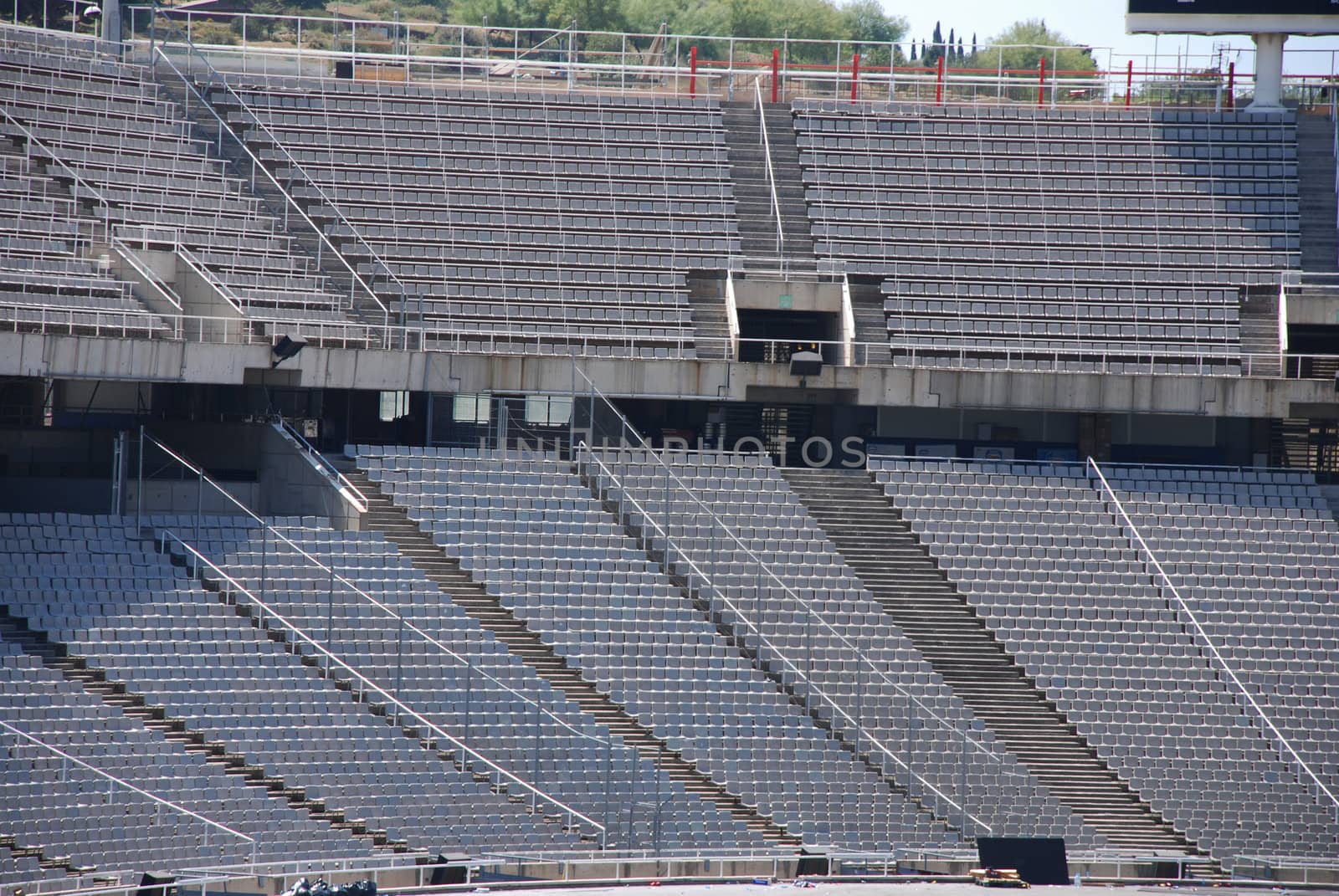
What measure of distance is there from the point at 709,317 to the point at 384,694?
12.3m

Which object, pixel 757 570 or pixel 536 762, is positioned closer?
pixel 536 762

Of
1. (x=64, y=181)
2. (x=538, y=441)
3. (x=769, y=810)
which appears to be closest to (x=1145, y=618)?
(x=769, y=810)

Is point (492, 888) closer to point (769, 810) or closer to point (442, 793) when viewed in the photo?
point (442, 793)

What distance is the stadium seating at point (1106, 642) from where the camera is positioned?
2622cm

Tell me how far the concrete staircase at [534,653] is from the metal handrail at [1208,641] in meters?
8.55

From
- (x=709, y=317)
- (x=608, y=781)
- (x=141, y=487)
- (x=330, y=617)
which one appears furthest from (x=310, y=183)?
(x=608, y=781)

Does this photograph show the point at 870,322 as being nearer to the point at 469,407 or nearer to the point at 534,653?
the point at 469,407

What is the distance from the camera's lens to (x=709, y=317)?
34.5m

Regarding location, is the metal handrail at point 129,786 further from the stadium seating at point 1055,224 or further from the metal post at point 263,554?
the stadium seating at point 1055,224

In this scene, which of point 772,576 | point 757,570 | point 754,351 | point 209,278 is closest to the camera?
point 772,576

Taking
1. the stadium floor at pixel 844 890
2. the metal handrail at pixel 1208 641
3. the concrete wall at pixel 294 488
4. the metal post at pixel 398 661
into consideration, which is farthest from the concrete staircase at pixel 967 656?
the concrete wall at pixel 294 488

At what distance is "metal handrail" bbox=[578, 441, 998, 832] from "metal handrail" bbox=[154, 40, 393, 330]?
565 centimetres

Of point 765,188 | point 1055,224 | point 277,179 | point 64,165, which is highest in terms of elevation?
point 765,188

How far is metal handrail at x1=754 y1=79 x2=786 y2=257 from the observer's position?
3575 cm
